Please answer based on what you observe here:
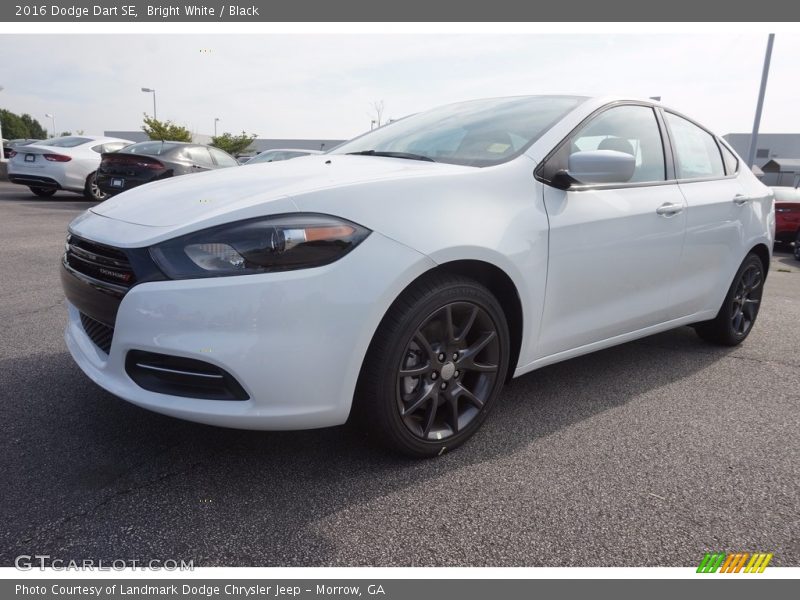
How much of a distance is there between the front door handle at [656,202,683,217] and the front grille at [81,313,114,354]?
257cm

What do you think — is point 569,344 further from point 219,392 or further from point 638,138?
point 219,392

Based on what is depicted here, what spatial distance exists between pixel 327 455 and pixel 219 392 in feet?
1.94

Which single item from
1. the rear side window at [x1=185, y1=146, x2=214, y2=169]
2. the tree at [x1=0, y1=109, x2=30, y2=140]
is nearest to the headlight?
the rear side window at [x1=185, y1=146, x2=214, y2=169]

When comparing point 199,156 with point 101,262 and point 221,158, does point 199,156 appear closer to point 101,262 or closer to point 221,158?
point 221,158

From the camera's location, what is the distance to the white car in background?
1100 cm

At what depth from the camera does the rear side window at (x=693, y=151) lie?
341 cm

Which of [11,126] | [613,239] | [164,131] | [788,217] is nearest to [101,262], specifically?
[613,239]

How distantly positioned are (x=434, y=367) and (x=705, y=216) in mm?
2077

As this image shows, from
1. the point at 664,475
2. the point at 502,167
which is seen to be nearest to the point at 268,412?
the point at 502,167

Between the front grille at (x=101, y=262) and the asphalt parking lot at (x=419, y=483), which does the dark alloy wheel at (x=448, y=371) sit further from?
the front grille at (x=101, y=262)

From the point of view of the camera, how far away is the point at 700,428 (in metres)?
2.76

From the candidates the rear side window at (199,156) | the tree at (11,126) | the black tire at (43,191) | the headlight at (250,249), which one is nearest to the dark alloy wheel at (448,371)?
the headlight at (250,249)

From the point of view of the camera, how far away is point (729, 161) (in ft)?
12.7

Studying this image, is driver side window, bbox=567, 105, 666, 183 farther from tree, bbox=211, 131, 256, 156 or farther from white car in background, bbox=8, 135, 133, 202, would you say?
tree, bbox=211, 131, 256, 156
